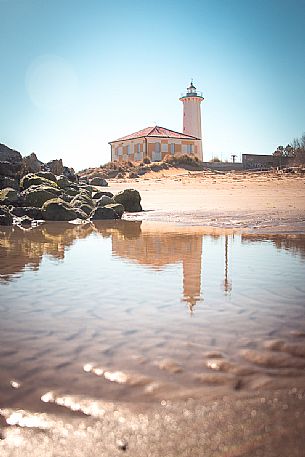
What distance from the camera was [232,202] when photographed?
14.5 meters

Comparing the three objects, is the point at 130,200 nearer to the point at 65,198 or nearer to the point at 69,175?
the point at 65,198

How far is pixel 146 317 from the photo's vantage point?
10.4ft

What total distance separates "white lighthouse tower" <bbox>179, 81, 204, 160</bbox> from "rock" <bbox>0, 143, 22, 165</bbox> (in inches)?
1280

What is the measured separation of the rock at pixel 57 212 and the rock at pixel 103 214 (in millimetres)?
597

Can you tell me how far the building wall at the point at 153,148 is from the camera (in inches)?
1658

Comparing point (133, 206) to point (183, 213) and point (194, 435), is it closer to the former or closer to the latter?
point (183, 213)

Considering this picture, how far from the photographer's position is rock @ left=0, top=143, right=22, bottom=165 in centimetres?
1733

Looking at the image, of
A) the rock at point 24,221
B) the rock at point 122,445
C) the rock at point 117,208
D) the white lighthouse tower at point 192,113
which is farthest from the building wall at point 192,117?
the rock at point 122,445

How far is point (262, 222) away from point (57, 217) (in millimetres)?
5780

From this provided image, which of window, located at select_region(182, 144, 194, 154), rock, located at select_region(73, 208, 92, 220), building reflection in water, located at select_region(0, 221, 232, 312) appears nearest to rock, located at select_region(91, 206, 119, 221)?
rock, located at select_region(73, 208, 92, 220)

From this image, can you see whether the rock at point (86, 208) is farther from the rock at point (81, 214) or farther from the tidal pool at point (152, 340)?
the tidal pool at point (152, 340)

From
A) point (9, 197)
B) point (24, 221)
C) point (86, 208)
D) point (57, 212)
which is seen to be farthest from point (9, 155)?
point (24, 221)

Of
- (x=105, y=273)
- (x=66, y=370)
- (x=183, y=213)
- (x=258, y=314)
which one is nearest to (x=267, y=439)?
(x=66, y=370)

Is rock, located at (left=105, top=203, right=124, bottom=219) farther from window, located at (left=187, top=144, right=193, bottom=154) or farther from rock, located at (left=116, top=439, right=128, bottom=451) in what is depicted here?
window, located at (left=187, top=144, right=193, bottom=154)
